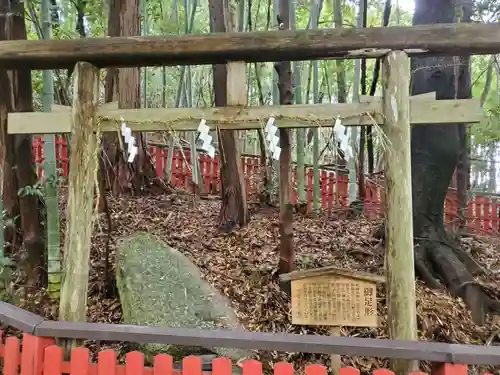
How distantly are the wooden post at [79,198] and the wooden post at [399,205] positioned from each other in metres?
2.20

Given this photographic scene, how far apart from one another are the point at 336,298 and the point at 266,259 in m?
1.84

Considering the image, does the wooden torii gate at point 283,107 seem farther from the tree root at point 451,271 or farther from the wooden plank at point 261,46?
the tree root at point 451,271

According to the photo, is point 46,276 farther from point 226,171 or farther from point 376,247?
point 376,247

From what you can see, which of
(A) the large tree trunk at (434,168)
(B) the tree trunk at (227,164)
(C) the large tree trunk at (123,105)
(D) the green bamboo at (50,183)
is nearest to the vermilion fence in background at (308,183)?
(C) the large tree trunk at (123,105)

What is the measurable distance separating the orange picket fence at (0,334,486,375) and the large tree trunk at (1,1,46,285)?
169 cm

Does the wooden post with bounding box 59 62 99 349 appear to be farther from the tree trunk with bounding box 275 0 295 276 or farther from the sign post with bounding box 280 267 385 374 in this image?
the tree trunk with bounding box 275 0 295 276

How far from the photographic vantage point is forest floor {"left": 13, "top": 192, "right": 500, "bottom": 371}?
408 centimetres

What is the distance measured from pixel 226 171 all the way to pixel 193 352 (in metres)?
3.19

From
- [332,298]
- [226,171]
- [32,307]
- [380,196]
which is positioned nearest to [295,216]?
[226,171]

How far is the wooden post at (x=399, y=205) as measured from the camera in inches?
114

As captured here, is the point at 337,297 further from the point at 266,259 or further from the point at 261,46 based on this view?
the point at 261,46

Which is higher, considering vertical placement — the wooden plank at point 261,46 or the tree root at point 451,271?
the wooden plank at point 261,46

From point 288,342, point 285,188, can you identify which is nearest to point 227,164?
point 285,188

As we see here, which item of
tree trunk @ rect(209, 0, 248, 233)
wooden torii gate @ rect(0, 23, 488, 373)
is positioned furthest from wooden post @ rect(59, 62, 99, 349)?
tree trunk @ rect(209, 0, 248, 233)
